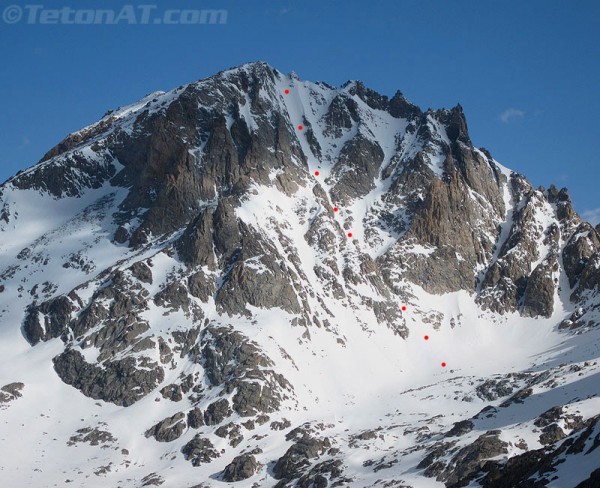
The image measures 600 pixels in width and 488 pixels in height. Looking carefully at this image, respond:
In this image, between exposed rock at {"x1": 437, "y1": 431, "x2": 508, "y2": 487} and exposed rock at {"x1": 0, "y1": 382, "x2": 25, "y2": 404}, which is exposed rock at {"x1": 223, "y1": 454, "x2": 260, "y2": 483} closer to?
exposed rock at {"x1": 437, "y1": 431, "x2": 508, "y2": 487}

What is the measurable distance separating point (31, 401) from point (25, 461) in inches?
674

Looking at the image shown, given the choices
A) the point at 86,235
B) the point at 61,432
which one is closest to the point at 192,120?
the point at 86,235

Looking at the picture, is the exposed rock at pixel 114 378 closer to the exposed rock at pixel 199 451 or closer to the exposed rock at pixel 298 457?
the exposed rock at pixel 199 451

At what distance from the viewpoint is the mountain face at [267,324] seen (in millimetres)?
105375

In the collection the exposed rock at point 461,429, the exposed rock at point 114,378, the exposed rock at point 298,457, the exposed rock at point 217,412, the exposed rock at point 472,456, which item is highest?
the exposed rock at point 114,378

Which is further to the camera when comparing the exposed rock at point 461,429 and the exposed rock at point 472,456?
the exposed rock at point 461,429

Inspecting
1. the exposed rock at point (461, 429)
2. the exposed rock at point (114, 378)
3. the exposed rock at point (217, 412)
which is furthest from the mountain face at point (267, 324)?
the exposed rock at point (461, 429)

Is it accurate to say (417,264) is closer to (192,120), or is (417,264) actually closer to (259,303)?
(259,303)

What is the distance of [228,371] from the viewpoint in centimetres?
12950

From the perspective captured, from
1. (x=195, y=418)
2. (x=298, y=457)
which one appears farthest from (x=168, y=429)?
(x=298, y=457)

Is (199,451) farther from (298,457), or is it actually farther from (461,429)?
(461,429)

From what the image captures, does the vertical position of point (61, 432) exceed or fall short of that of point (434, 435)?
it exceeds it

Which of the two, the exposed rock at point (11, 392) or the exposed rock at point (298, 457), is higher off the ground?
the exposed rock at point (11, 392)

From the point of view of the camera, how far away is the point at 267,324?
141625mm
